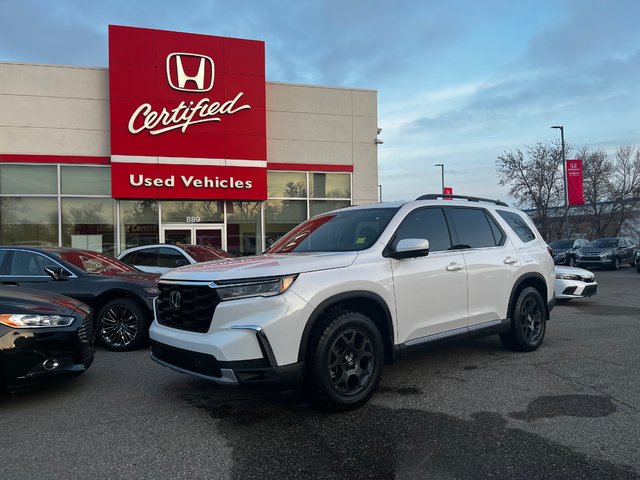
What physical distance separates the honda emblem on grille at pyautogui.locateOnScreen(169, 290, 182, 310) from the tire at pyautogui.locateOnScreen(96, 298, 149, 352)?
2.77 meters

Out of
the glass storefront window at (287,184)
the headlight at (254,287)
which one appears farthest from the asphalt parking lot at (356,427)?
the glass storefront window at (287,184)

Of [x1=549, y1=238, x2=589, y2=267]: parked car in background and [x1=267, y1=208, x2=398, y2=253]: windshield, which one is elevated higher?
Result: [x1=267, y1=208, x2=398, y2=253]: windshield

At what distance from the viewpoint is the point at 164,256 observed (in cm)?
965

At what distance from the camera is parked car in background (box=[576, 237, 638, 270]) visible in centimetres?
2323

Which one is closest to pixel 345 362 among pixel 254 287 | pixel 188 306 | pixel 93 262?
pixel 254 287

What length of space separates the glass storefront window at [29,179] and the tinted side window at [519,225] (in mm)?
13919

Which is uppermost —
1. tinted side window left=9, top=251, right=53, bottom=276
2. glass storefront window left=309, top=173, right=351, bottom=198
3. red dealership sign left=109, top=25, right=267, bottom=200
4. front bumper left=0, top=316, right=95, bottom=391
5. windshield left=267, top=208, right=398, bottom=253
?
red dealership sign left=109, top=25, right=267, bottom=200

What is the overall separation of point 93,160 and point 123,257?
22.2 ft

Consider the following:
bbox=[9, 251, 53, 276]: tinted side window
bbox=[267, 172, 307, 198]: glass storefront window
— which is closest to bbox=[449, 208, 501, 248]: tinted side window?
bbox=[9, 251, 53, 276]: tinted side window

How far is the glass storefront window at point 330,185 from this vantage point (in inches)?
688

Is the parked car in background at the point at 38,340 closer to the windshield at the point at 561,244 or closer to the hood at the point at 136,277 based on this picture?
the hood at the point at 136,277

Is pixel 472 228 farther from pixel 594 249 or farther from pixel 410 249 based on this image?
pixel 594 249

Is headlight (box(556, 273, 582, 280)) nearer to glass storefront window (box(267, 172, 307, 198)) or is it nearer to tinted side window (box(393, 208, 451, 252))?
tinted side window (box(393, 208, 451, 252))

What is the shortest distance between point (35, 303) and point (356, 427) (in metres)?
3.24
